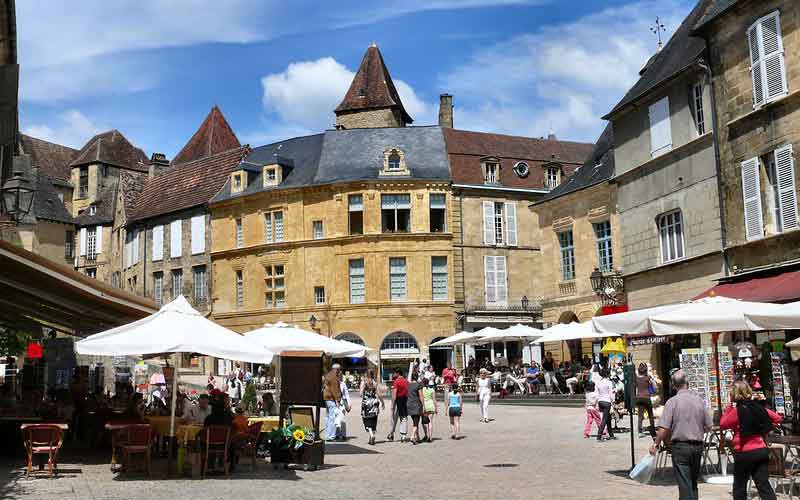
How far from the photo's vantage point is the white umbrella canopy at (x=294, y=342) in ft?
51.9

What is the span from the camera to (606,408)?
56.0 feet

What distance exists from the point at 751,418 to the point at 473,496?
3.59 metres

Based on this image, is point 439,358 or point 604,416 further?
point 439,358

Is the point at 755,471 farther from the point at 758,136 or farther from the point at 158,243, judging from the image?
the point at 158,243

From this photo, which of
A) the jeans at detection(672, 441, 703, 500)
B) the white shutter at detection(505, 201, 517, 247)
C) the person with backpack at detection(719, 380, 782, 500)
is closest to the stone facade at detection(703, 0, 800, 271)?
the jeans at detection(672, 441, 703, 500)

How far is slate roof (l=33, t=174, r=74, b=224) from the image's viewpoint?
4519 cm

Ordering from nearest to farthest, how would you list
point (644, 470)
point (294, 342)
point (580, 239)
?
point (644, 470) < point (294, 342) < point (580, 239)

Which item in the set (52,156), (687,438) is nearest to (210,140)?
(52,156)

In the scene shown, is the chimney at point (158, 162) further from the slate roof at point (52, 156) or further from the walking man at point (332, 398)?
the walking man at point (332, 398)

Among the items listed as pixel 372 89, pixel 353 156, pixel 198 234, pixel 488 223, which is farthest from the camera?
pixel 372 89

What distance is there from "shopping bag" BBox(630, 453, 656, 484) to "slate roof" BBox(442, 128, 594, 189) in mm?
31588

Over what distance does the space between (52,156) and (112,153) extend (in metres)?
5.99

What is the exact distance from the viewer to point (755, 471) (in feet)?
26.6

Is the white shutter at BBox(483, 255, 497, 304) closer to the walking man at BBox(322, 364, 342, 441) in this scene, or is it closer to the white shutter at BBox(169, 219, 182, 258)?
the white shutter at BBox(169, 219, 182, 258)
